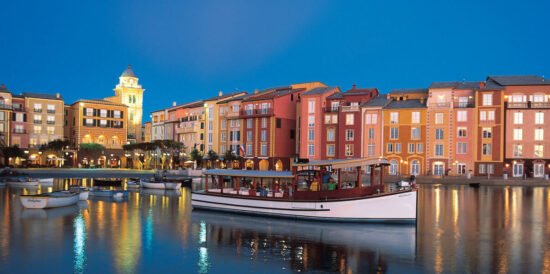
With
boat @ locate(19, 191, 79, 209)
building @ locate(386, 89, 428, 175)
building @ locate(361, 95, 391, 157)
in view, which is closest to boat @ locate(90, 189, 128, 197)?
boat @ locate(19, 191, 79, 209)

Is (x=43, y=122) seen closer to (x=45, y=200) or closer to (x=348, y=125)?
(x=348, y=125)

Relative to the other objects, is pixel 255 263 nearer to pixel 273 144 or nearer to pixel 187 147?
pixel 273 144

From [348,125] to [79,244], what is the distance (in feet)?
188

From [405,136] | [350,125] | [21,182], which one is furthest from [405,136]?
[21,182]

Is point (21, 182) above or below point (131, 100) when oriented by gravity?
below

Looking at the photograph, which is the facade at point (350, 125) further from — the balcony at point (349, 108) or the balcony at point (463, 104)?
the balcony at point (463, 104)

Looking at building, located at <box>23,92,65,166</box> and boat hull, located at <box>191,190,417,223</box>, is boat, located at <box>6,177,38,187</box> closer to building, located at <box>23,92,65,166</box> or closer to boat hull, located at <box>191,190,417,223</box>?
building, located at <box>23,92,65,166</box>

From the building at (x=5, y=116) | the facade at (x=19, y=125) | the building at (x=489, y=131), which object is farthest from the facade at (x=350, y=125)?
the building at (x=5, y=116)

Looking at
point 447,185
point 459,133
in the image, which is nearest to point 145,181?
point 447,185

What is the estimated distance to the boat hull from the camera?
26516mm

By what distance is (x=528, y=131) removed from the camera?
2638 inches

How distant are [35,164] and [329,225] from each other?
238ft

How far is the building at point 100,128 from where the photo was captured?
310ft

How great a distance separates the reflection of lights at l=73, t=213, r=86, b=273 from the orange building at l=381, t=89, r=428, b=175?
5144 centimetres
